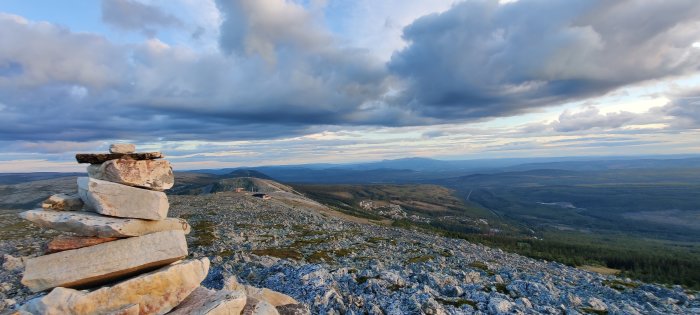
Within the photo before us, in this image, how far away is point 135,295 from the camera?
15648 millimetres

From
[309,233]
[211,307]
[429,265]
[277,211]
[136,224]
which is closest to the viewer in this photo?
[211,307]

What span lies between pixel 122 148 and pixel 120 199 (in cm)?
256

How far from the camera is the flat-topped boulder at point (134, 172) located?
17125mm

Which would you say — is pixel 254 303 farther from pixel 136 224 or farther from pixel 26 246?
pixel 26 246

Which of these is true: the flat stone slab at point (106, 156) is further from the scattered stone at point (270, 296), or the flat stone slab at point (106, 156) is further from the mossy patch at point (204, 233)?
the mossy patch at point (204, 233)

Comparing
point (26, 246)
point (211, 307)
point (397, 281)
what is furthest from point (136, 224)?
point (26, 246)

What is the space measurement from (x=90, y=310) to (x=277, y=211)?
78.8 m

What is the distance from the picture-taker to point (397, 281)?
28922 mm

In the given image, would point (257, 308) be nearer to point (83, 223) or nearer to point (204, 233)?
point (83, 223)

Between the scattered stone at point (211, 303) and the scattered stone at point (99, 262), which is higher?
the scattered stone at point (99, 262)

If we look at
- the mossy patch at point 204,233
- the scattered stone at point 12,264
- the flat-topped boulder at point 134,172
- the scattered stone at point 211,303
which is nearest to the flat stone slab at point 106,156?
the flat-topped boulder at point 134,172

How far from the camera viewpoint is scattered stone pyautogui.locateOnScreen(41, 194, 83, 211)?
17.1 m

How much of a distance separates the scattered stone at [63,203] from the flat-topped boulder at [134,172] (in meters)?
1.43

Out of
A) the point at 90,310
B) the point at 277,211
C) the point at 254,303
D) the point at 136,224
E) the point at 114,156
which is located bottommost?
the point at 277,211
